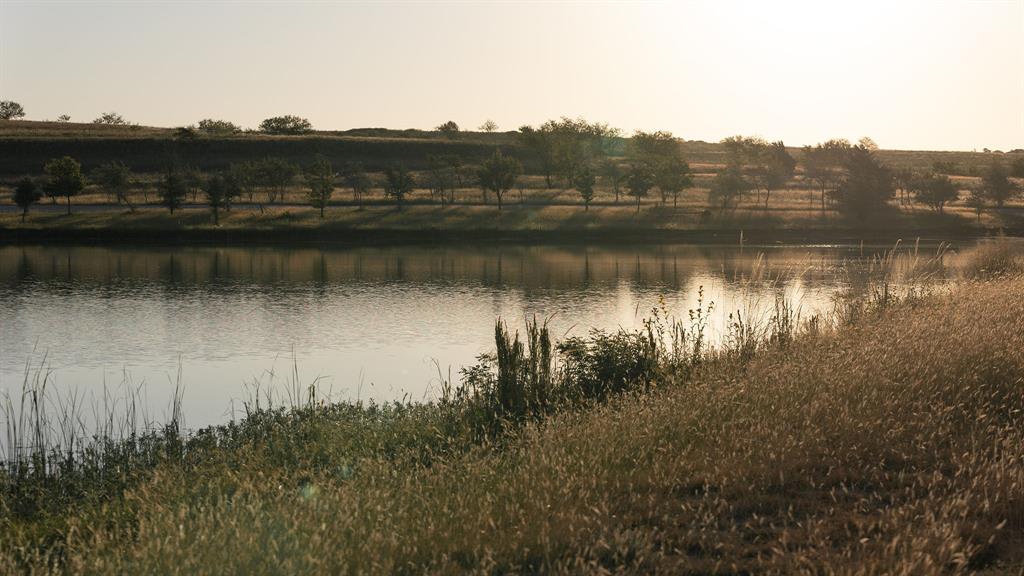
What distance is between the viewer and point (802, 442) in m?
6.77

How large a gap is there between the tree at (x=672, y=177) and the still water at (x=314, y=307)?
27.7 m

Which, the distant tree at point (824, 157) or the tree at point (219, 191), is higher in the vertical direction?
the distant tree at point (824, 157)

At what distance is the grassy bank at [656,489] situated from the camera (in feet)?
16.8

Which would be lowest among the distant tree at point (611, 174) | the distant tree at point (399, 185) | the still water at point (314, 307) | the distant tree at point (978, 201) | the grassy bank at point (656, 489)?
the still water at point (314, 307)

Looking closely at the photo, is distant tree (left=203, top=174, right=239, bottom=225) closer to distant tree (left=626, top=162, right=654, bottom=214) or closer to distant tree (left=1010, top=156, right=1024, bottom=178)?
distant tree (left=626, top=162, right=654, bottom=214)

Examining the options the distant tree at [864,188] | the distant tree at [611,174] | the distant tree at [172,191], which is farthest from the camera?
the distant tree at [611,174]

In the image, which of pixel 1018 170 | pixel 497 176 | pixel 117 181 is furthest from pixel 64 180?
pixel 1018 170

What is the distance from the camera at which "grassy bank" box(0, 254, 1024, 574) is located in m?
5.11

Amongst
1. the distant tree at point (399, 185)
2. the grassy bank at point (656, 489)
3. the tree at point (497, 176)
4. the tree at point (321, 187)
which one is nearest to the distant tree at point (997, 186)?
the tree at point (497, 176)

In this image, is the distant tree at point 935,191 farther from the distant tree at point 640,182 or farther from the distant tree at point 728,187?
the distant tree at point 640,182

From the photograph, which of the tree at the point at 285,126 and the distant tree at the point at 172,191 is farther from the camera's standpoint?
the tree at the point at 285,126

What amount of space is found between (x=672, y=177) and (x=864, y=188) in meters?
17.8

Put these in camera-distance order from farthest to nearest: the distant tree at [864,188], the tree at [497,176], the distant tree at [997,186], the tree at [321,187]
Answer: the distant tree at [997,186]
the distant tree at [864,188]
the tree at [497,176]
the tree at [321,187]

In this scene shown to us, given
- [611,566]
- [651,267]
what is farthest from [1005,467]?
[651,267]
